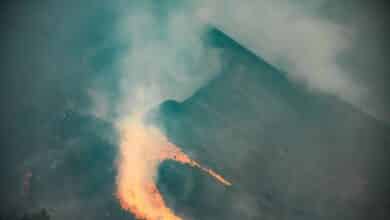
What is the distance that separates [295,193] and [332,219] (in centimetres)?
300

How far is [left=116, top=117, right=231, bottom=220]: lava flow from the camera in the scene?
18750 millimetres

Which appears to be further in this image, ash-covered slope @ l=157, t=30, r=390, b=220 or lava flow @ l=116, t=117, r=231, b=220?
ash-covered slope @ l=157, t=30, r=390, b=220

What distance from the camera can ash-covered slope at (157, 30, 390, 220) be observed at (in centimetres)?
2064

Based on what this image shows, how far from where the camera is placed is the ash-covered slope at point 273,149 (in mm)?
20641

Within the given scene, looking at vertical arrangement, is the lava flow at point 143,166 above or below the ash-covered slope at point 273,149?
below

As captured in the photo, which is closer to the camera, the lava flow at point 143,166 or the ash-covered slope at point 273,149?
the lava flow at point 143,166

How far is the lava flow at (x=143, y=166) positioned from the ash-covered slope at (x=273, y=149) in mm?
827

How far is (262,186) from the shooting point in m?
21.7

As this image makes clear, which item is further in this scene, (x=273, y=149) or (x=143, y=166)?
(x=273, y=149)

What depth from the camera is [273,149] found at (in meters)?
24.1

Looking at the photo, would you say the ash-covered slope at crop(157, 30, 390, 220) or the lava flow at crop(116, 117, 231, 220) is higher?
the ash-covered slope at crop(157, 30, 390, 220)

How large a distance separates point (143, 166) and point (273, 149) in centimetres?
1069

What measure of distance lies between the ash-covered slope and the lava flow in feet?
2.71

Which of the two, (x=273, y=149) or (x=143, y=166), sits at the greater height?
(x=273, y=149)
